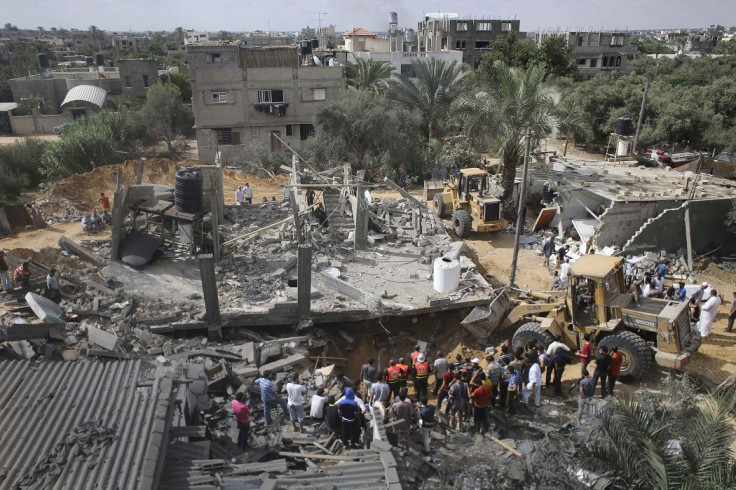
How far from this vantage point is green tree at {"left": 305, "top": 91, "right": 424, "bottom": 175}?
26.5 meters

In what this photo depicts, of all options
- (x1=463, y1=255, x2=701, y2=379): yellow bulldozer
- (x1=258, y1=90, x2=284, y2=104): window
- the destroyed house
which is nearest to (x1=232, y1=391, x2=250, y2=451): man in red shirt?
(x1=463, y1=255, x2=701, y2=379): yellow bulldozer

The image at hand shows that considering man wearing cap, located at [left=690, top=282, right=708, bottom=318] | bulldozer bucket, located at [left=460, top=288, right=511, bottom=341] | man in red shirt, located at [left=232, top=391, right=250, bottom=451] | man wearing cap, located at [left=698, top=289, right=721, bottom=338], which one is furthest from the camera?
man wearing cap, located at [left=690, top=282, right=708, bottom=318]

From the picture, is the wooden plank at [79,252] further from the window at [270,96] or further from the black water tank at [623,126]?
the black water tank at [623,126]

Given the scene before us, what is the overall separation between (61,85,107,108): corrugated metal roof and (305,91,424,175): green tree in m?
29.5

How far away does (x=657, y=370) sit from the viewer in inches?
448

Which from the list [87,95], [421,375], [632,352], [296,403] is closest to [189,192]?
[296,403]

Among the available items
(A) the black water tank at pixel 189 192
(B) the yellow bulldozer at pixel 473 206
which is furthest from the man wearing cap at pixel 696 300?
(A) the black water tank at pixel 189 192

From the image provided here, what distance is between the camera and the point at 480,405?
30.4ft

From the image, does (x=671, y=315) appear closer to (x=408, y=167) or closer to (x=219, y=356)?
(x=219, y=356)

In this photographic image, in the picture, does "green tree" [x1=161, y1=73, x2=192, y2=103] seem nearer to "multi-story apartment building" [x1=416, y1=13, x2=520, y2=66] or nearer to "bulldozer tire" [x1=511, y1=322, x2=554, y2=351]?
"multi-story apartment building" [x1=416, y1=13, x2=520, y2=66]

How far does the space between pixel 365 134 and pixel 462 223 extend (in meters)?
9.95

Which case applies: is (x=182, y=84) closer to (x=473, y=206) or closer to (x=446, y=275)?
(x=473, y=206)

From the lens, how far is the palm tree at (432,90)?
31.8m

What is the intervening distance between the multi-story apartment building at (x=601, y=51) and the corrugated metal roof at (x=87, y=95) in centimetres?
4322
